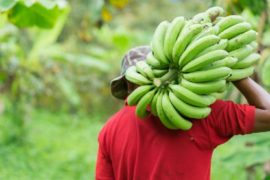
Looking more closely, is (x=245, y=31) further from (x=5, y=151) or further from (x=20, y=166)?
(x=5, y=151)

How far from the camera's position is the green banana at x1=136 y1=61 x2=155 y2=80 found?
7.66 feet

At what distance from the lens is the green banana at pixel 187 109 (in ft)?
7.47

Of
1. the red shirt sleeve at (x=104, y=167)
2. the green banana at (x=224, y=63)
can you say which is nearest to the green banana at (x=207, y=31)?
the green banana at (x=224, y=63)

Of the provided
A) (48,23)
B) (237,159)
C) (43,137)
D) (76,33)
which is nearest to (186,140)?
(48,23)

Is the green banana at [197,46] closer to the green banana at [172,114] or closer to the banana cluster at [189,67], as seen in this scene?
the banana cluster at [189,67]

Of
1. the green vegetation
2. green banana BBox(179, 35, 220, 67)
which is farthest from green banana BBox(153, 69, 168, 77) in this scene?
the green vegetation

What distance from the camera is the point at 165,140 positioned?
2.46 metres

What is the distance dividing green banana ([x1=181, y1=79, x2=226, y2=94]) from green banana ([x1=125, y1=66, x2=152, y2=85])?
15 cm

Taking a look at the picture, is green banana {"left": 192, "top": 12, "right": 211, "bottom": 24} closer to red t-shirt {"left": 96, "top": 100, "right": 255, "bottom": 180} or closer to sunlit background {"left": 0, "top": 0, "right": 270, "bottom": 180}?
red t-shirt {"left": 96, "top": 100, "right": 255, "bottom": 180}

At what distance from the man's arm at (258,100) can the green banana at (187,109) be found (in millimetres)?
261

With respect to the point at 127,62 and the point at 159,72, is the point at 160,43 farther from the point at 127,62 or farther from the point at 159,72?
the point at 127,62

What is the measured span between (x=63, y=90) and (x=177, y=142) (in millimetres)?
5628

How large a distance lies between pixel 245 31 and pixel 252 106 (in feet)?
0.98

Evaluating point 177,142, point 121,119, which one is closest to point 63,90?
point 121,119
